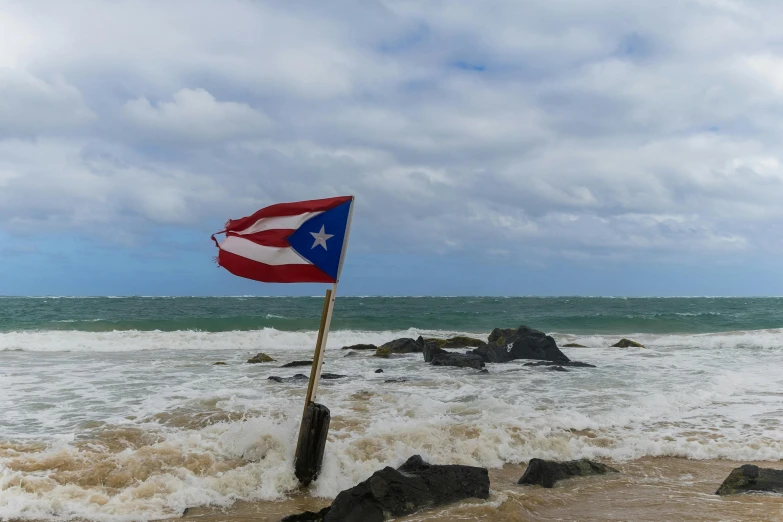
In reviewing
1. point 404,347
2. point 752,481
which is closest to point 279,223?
point 752,481

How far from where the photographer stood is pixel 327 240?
7.05m

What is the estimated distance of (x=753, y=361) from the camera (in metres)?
20.5

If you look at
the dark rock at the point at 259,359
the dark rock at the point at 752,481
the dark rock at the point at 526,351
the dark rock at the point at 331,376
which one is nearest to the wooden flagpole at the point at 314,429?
the dark rock at the point at 752,481

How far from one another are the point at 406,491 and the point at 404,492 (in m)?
0.03

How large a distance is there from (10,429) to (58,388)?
4506 millimetres

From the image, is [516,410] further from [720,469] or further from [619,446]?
[720,469]

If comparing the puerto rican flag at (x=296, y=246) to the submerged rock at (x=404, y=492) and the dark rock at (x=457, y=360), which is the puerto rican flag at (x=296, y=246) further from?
the dark rock at (x=457, y=360)

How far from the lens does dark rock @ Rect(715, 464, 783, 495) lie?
6.42 metres

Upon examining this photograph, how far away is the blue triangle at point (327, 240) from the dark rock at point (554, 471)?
3382 millimetres

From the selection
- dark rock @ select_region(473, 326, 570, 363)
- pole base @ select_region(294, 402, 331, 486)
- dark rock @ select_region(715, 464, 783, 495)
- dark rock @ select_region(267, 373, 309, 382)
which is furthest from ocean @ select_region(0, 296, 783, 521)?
dark rock @ select_region(473, 326, 570, 363)

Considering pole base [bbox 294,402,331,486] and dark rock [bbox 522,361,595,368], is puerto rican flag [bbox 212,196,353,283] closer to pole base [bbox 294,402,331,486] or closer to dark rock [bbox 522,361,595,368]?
pole base [bbox 294,402,331,486]

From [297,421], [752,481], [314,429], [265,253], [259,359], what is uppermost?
[265,253]

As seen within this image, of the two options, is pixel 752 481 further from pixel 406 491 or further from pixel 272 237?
pixel 272 237

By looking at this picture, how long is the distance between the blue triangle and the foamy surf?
8.26 feet
